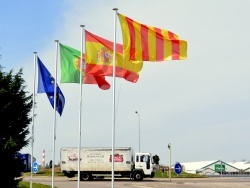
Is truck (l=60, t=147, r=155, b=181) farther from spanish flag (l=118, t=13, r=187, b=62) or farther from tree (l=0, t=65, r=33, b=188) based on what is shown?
spanish flag (l=118, t=13, r=187, b=62)

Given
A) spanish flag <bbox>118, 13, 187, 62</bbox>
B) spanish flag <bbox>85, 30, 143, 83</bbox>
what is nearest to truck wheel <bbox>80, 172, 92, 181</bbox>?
spanish flag <bbox>85, 30, 143, 83</bbox>

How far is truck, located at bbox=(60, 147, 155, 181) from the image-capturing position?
4441cm

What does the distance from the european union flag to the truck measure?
19.9m

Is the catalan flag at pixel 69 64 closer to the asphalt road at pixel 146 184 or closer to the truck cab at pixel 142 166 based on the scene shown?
the asphalt road at pixel 146 184

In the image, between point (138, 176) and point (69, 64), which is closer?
point (69, 64)

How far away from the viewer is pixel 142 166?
150 feet

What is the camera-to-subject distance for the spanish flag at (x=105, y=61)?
1745 centimetres

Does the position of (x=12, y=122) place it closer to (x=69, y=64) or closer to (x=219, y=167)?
(x=69, y=64)

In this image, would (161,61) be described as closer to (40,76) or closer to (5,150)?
(5,150)

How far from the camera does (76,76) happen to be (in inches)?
842

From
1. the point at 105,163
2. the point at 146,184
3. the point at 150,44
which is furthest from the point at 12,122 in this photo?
the point at 105,163

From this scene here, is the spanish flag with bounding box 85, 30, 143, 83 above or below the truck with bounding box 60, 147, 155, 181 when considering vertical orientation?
above

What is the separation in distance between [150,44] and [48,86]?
9.36 meters

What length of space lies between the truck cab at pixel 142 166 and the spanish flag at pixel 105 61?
1106 inches
